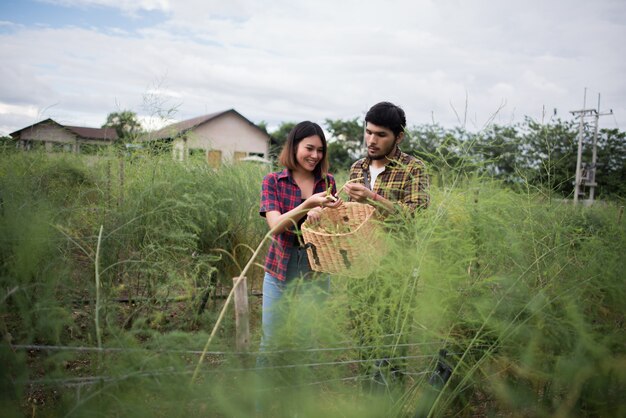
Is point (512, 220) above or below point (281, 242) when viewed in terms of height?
above

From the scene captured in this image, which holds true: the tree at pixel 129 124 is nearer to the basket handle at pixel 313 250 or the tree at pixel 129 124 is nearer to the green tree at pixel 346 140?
the basket handle at pixel 313 250

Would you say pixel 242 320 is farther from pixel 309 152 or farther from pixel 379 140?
pixel 379 140

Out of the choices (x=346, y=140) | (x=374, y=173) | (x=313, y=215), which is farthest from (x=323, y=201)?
(x=346, y=140)

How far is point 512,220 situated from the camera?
1979mm

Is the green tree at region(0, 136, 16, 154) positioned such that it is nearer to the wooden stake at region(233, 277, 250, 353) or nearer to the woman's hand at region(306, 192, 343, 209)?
the woman's hand at region(306, 192, 343, 209)

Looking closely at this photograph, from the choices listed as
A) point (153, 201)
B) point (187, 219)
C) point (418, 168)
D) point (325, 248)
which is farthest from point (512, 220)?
point (153, 201)

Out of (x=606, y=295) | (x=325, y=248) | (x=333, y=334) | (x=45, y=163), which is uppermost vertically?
(x=45, y=163)

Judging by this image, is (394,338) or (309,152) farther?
(309,152)

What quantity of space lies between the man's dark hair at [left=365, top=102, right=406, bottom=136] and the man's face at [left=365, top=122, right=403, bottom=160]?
0.02 meters

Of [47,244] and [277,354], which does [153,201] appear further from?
[277,354]

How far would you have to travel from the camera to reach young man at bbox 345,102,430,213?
1968 millimetres

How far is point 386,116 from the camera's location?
1.99 m

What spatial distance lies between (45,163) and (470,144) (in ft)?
10.2

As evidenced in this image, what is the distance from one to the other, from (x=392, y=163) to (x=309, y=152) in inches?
15.3
